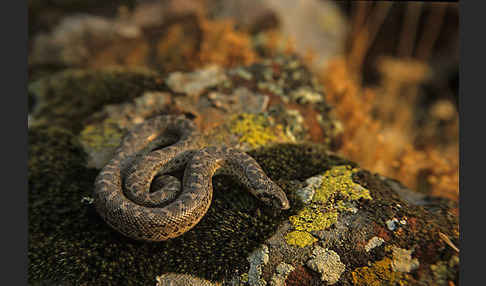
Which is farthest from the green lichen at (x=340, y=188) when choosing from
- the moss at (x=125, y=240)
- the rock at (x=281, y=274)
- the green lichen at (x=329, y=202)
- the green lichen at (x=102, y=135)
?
the green lichen at (x=102, y=135)

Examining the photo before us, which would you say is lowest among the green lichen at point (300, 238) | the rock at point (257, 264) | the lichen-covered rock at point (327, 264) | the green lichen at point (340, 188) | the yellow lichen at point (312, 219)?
the rock at point (257, 264)

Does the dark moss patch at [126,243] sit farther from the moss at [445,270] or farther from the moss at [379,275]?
the moss at [445,270]

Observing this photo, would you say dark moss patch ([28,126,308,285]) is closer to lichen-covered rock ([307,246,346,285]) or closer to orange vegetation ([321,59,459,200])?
lichen-covered rock ([307,246,346,285])

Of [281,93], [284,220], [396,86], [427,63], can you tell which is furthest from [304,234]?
[427,63]

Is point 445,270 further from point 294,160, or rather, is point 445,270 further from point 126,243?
point 126,243

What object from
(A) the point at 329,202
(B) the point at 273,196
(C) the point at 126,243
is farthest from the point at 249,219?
(C) the point at 126,243

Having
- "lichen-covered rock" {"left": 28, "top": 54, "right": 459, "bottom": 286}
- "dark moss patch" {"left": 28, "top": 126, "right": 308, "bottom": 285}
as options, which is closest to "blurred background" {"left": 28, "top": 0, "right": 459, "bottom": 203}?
"lichen-covered rock" {"left": 28, "top": 54, "right": 459, "bottom": 286}

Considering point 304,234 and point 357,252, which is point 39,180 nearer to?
point 304,234
